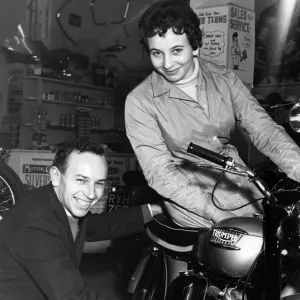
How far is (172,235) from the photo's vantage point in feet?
7.23

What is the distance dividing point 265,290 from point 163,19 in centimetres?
108

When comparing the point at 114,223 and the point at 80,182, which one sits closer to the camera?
the point at 80,182

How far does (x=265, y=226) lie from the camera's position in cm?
165

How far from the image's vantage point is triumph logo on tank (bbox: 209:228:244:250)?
1772 mm

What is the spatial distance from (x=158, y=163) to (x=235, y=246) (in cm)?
53

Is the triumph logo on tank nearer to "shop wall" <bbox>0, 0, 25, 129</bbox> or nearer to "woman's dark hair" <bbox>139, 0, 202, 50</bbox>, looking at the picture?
"woman's dark hair" <bbox>139, 0, 202, 50</bbox>

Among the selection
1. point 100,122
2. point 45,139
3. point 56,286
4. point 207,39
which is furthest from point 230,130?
point 100,122

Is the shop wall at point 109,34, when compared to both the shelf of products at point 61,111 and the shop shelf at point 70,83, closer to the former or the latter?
the shop shelf at point 70,83

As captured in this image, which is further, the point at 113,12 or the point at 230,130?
the point at 113,12

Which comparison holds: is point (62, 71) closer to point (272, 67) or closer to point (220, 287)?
point (272, 67)

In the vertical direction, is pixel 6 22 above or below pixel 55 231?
above

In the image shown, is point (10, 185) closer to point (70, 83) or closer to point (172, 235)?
point (172, 235)

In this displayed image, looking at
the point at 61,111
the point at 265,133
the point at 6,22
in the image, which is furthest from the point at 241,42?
the point at 61,111

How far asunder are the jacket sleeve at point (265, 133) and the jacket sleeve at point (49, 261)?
796 millimetres
